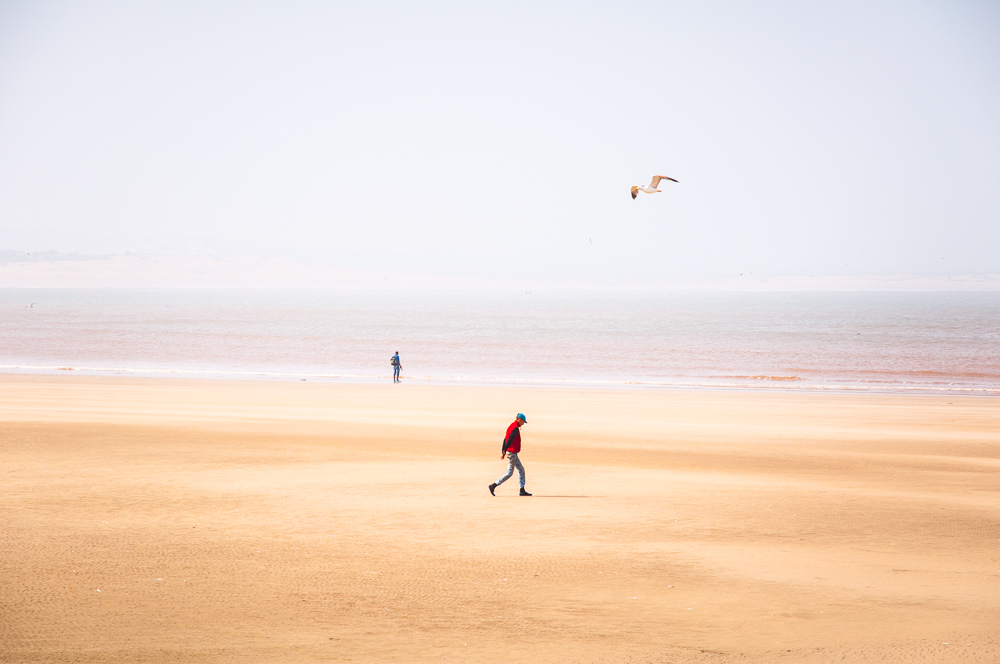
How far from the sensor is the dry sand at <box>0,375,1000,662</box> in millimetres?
8297

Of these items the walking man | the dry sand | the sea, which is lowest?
the sea

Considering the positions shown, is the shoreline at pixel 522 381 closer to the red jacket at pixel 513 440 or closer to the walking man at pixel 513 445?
the walking man at pixel 513 445

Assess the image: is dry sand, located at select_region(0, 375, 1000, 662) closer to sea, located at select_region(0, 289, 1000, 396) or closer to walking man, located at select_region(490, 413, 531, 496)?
walking man, located at select_region(490, 413, 531, 496)

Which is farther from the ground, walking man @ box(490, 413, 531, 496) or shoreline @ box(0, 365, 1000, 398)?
walking man @ box(490, 413, 531, 496)

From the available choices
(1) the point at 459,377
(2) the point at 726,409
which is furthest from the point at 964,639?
(1) the point at 459,377

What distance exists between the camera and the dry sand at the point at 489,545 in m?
8.30

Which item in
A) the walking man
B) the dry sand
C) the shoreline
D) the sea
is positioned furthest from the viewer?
the sea

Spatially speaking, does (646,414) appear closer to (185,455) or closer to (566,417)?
(566,417)

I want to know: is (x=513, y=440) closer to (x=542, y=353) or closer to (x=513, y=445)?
(x=513, y=445)

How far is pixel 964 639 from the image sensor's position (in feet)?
27.0

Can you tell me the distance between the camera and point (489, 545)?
11578mm

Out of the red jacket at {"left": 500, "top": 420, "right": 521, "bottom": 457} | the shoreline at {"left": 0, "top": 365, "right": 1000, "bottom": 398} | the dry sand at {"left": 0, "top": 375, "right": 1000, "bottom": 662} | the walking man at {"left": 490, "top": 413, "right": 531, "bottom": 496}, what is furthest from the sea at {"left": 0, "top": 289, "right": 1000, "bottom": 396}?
the red jacket at {"left": 500, "top": 420, "right": 521, "bottom": 457}

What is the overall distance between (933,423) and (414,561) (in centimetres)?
2125

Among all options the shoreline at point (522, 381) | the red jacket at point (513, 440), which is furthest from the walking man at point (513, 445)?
the shoreline at point (522, 381)
